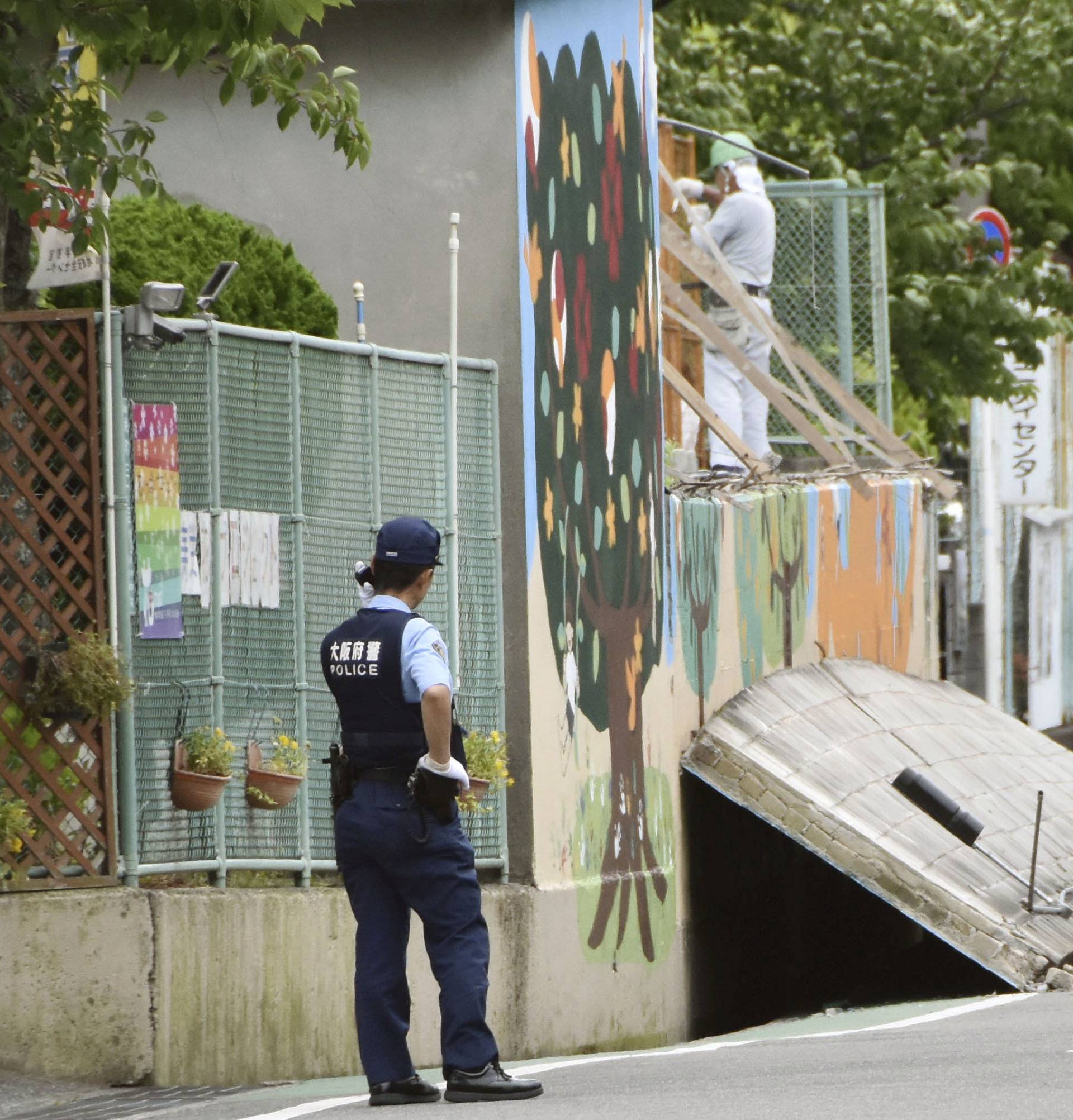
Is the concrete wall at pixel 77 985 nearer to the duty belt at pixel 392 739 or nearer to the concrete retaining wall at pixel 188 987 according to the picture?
the concrete retaining wall at pixel 188 987

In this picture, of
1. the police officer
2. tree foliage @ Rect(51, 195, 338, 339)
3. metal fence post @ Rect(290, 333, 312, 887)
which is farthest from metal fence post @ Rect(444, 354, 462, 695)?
the police officer

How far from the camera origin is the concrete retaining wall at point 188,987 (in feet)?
27.6

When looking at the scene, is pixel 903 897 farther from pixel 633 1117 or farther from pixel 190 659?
pixel 633 1117

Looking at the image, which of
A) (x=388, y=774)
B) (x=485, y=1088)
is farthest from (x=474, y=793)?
(x=485, y=1088)

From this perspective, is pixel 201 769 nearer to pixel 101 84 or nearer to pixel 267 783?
pixel 267 783

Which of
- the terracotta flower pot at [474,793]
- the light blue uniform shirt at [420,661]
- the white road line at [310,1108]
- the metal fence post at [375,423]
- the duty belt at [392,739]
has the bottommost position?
the white road line at [310,1108]

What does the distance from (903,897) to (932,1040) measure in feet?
11.3

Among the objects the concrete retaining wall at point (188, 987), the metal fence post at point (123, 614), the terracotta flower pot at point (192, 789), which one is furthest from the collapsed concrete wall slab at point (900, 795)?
the metal fence post at point (123, 614)

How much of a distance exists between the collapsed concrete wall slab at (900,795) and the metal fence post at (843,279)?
2.84 m

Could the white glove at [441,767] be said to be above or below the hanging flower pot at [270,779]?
above

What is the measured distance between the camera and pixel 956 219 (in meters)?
22.5

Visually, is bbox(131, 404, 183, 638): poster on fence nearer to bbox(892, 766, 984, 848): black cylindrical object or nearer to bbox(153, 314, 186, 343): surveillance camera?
bbox(153, 314, 186, 343): surveillance camera

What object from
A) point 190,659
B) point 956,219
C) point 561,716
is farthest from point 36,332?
point 956,219

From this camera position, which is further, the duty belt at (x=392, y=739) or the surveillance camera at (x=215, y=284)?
the surveillance camera at (x=215, y=284)
